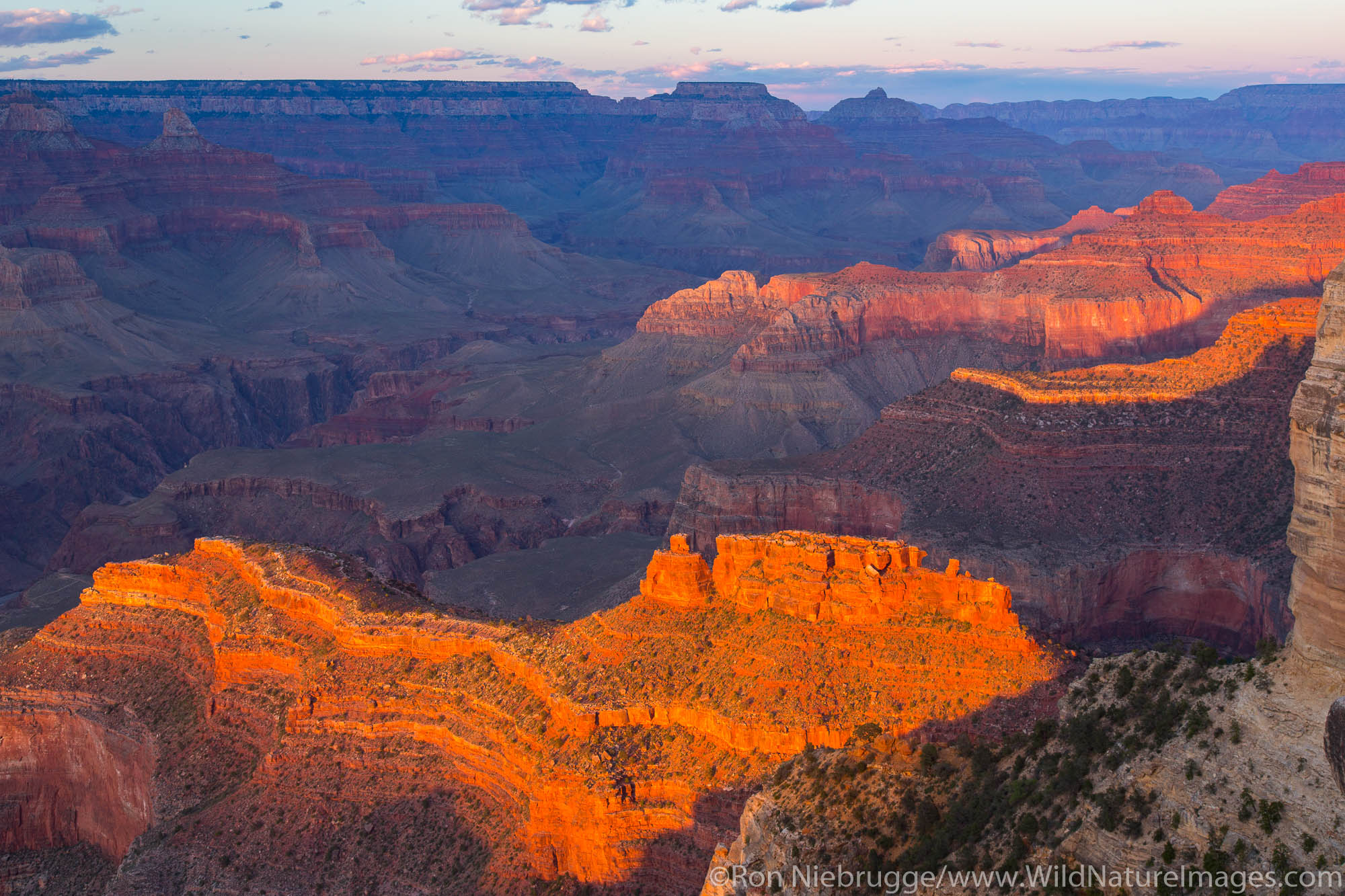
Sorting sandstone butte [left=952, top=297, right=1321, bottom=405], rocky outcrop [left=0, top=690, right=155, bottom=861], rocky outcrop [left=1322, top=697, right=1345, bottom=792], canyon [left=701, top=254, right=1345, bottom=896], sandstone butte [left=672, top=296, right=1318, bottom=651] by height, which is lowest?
rocky outcrop [left=0, top=690, right=155, bottom=861]

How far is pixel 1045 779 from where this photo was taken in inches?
945

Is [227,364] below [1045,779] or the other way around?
below

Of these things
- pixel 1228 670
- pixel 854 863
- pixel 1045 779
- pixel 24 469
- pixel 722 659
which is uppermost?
pixel 1228 670

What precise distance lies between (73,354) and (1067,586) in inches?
5145

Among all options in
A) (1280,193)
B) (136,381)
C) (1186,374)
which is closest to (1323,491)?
(1186,374)

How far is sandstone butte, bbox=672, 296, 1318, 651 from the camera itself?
63.1 metres


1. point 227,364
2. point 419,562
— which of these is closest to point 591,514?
point 419,562

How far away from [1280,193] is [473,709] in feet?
525

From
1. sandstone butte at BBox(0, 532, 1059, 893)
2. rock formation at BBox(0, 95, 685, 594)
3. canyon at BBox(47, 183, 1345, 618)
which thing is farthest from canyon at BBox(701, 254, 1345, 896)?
rock formation at BBox(0, 95, 685, 594)

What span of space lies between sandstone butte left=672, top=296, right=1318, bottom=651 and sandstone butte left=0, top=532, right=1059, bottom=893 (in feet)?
75.3

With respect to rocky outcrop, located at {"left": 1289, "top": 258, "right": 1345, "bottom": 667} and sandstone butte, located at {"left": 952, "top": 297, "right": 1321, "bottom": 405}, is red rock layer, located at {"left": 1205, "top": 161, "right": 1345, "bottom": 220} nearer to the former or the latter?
sandstone butte, located at {"left": 952, "top": 297, "right": 1321, "bottom": 405}

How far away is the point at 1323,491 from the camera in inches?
852

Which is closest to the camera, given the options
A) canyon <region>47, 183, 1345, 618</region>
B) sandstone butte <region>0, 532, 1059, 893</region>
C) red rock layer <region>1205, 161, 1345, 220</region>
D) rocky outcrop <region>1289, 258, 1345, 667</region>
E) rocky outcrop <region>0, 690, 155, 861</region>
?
rocky outcrop <region>1289, 258, 1345, 667</region>

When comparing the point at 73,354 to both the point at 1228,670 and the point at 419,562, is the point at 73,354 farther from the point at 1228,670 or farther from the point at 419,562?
the point at 1228,670
